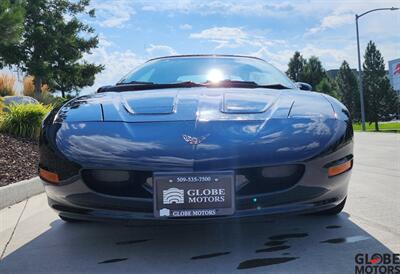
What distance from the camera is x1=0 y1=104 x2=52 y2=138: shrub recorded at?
7.16m

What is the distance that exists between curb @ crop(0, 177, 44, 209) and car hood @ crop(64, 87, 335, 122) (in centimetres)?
160

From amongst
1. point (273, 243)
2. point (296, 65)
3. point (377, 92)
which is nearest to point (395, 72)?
point (377, 92)

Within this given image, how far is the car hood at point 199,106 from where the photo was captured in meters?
2.50

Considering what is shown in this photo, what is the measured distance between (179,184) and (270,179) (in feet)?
1.49

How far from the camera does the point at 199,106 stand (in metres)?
2.60

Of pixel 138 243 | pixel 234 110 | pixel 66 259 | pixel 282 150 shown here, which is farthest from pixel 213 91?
pixel 66 259

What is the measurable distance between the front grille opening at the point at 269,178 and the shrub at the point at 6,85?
12.9m

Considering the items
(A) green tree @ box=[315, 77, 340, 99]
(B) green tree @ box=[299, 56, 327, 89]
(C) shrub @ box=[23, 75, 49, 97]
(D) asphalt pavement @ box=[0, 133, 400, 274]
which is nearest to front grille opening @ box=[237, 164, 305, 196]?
(D) asphalt pavement @ box=[0, 133, 400, 274]

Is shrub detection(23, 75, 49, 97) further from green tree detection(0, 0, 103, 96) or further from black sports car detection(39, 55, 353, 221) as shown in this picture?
black sports car detection(39, 55, 353, 221)

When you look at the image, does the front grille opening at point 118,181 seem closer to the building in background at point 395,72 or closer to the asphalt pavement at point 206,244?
the asphalt pavement at point 206,244

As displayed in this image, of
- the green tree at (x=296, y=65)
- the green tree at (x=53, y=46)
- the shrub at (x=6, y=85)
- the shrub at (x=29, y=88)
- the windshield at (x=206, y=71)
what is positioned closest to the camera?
the windshield at (x=206, y=71)

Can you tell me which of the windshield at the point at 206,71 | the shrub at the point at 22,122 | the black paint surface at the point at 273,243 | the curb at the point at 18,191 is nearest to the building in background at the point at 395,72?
the shrub at the point at 22,122

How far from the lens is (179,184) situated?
2199mm

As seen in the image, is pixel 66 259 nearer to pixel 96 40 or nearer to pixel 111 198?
pixel 111 198
